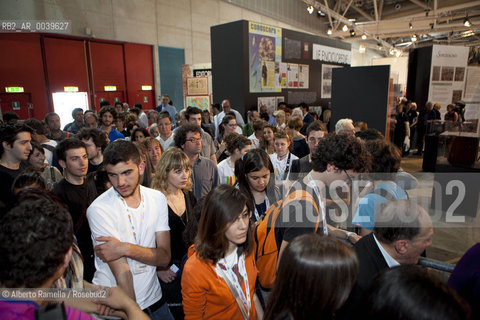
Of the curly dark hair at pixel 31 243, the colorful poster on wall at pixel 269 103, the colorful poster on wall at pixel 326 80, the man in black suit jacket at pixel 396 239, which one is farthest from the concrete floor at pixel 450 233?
the colorful poster on wall at pixel 326 80

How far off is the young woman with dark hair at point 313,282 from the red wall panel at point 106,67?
11837 mm

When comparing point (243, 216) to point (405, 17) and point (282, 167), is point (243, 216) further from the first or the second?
point (405, 17)

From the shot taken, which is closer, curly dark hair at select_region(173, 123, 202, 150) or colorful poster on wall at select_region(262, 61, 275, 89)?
curly dark hair at select_region(173, 123, 202, 150)

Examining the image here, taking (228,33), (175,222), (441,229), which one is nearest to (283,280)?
(175,222)

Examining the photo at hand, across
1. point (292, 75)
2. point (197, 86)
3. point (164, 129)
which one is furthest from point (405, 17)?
point (164, 129)

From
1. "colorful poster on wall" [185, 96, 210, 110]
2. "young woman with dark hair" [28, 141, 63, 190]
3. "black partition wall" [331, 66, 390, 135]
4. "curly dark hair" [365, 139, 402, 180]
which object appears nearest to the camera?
"curly dark hair" [365, 139, 402, 180]

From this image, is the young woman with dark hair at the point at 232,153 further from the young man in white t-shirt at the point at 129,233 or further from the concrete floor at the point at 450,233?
the concrete floor at the point at 450,233

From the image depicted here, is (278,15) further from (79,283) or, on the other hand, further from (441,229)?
(79,283)

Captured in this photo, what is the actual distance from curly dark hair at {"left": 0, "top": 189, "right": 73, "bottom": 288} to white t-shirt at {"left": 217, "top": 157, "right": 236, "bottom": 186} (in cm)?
263

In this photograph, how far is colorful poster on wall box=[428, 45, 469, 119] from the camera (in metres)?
11.3

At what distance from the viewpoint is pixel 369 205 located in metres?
2.13

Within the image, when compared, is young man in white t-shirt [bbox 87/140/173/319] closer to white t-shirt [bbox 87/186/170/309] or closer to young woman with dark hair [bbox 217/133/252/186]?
white t-shirt [bbox 87/186/170/309]

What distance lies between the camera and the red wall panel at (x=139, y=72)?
11887mm

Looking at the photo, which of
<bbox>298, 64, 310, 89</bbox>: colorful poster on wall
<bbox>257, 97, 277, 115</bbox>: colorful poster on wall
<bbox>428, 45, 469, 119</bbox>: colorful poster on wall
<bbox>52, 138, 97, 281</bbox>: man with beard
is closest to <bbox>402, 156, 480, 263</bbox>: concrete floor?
<bbox>52, 138, 97, 281</bbox>: man with beard
